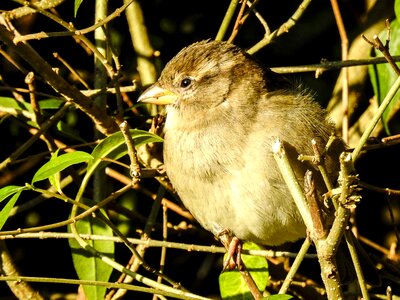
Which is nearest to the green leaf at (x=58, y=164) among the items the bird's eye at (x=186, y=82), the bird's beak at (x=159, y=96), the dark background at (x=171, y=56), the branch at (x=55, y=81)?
the branch at (x=55, y=81)

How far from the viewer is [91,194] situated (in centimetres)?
383

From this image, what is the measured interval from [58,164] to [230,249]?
0.84 m

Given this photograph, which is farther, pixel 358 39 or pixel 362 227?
pixel 362 227

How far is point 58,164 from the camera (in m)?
2.57

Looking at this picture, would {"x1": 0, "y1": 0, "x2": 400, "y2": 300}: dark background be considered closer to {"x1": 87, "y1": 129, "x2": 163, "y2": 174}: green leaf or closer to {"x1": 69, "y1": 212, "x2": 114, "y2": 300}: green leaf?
{"x1": 69, "y1": 212, "x2": 114, "y2": 300}: green leaf

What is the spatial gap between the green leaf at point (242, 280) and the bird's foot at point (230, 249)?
4 centimetres

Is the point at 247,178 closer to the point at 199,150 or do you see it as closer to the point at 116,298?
the point at 199,150

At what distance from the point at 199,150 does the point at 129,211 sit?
0.73 m

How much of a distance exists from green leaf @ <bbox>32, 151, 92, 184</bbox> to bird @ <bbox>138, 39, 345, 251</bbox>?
0.70 meters

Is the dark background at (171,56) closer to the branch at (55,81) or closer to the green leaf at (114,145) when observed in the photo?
the branch at (55,81)

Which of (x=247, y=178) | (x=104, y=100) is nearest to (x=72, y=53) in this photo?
(x=104, y=100)

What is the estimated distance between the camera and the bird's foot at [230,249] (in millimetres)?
3027

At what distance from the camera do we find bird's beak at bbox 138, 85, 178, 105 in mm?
3395

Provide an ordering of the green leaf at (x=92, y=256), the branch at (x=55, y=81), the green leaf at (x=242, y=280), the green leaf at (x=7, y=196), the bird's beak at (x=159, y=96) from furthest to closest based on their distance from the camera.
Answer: the bird's beak at (x=159, y=96), the green leaf at (x=92, y=256), the green leaf at (x=242, y=280), the branch at (x=55, y=81), the green leaf at (x=7, y=196)
